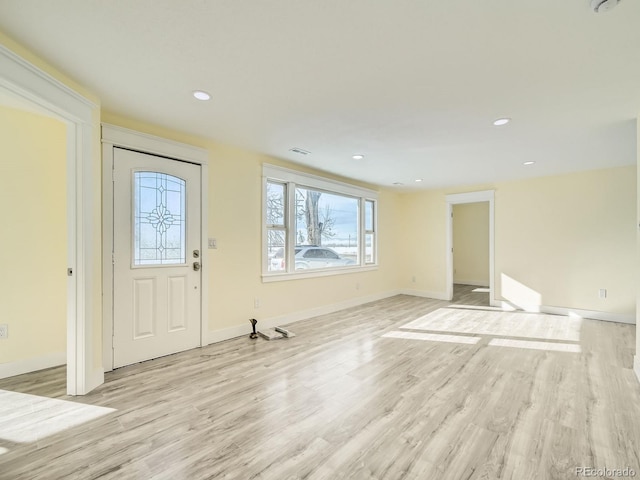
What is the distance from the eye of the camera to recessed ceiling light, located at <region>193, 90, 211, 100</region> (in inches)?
92.2

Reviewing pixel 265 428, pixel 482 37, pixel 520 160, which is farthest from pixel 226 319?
pixel 520 160

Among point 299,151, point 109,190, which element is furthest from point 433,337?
point 109,190

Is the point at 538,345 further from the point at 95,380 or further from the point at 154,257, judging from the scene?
the point at 95,380

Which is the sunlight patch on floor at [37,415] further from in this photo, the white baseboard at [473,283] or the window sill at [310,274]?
the white baseboard at [473,283]

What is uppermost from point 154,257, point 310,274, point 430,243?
point 430,243

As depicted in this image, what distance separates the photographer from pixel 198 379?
260 centimetres

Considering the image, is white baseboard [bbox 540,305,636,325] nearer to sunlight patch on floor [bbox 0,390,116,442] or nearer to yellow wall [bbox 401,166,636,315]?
yellow wall [bbox 401,166,636,315]

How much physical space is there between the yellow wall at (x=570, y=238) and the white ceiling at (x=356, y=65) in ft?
5.10

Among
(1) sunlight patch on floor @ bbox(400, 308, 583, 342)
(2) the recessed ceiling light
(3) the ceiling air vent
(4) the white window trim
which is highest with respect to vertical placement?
(2) the recessed ceiling light

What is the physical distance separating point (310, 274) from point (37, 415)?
3306 millimetres

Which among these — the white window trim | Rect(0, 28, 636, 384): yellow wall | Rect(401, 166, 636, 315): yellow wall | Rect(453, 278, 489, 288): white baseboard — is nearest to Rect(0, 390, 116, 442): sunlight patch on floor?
Rect(0, 28, 636, 384): yellow wall

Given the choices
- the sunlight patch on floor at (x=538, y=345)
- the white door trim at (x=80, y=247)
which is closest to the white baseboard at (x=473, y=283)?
the sunlight patch on floor at (x=538, y=345)

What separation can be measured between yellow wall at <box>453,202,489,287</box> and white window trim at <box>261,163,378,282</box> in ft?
12.5

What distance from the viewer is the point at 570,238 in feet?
15.8
